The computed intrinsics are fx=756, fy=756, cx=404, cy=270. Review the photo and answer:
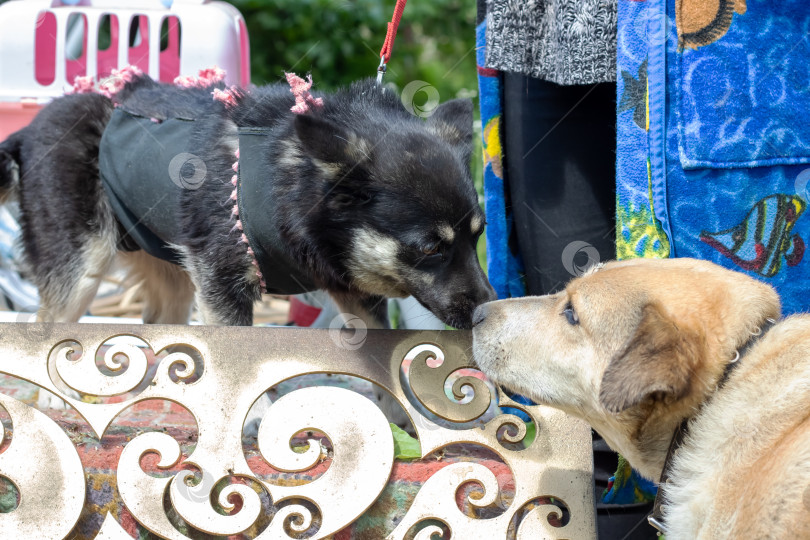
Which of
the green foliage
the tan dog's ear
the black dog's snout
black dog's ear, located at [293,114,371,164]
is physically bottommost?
the green foliage

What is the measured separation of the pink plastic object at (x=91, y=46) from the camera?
15.5 ft

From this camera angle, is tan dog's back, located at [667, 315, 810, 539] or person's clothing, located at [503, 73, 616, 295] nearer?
tan dog's back, located at [667, 315, 810, 539]

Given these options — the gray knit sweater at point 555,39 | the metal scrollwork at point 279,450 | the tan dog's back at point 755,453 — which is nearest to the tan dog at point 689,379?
the tan dog's back at point 755,453

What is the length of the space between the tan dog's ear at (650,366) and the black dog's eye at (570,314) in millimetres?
321

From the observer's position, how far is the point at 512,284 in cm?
343

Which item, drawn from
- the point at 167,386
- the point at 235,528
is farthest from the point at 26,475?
the point at 235,528

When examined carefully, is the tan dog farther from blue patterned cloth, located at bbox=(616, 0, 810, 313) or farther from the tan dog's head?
blue patterned cloth, located at bbox=(616, 0, 810, 313)

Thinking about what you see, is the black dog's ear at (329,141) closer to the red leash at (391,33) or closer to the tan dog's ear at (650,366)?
the red leash at (391,33)

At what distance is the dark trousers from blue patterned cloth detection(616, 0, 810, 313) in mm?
468

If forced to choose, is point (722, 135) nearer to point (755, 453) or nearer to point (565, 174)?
point (565, 174)

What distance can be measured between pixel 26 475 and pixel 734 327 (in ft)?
7.25

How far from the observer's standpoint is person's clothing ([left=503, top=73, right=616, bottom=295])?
120 inches

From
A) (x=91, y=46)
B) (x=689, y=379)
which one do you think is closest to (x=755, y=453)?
(x=689, y=379)

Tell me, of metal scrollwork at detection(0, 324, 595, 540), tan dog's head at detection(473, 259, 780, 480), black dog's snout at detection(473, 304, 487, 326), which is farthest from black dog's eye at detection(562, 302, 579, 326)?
metal scrollwork at detection(0, 324, 595, 540)
